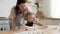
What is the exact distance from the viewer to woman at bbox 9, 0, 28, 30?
108 centimetres

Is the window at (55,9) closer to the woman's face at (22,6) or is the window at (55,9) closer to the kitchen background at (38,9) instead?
the kitchen background at (38,9)

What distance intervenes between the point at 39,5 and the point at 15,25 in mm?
292

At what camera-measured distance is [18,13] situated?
1.10m

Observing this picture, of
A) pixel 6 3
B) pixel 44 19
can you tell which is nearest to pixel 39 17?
pixel 44 19

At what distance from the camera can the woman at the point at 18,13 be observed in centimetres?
108

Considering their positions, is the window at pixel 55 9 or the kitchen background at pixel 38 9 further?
the window at pixel 55 9

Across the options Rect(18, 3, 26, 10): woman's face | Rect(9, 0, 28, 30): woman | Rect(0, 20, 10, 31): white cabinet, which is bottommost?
Rect(0, 20, 10, 31): white cabinet

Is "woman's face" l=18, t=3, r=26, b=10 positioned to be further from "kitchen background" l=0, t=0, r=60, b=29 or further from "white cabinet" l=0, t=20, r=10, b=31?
"white cabinet" l=0, t=20, r=10, b=31

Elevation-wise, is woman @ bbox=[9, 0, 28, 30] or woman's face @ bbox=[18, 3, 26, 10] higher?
woman's face @ bbox=[18, 3, 26, 10]

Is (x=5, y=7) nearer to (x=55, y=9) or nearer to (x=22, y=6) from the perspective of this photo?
(x=22, y=6)

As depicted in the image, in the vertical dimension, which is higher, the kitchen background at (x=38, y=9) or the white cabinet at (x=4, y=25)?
the kitchen background at (x=38, y=9)

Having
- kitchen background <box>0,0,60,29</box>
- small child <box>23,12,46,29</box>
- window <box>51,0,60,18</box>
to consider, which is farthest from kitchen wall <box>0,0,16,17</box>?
window <box>51,0,60,18</box>

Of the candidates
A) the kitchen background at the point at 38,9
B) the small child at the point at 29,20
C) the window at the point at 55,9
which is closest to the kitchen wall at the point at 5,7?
the kitchen background at the point at 38,9

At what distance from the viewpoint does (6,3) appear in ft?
3.44
